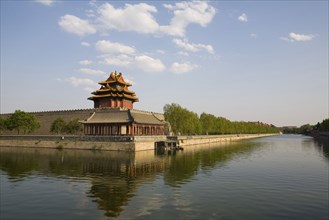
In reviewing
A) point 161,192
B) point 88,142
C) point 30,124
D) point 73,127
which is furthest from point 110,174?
point 30,124

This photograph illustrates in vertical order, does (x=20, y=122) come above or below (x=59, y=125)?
above

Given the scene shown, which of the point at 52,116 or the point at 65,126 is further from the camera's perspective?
the point at 52,116

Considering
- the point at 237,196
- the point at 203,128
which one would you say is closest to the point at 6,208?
the point at 237,196

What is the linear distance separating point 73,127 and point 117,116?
1536 cm

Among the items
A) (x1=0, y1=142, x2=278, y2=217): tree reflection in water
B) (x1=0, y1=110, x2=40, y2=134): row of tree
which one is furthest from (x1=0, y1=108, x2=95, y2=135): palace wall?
(x1=0, y1=142, x2=278, y2=217): tree reflection in water

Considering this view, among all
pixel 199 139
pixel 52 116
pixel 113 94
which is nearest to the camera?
pixel 113 94

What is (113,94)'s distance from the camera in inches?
3182

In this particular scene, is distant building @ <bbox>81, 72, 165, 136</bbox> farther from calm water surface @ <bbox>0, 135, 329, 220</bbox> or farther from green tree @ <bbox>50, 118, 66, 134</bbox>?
calm water surface @ <bbox>0, 135, 329, 220</bbox>

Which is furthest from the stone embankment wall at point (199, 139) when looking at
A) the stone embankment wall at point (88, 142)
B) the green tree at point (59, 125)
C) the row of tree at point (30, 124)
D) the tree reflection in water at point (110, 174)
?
the tree reflection in water at point (110, 174)

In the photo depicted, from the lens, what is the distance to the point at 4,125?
260ft

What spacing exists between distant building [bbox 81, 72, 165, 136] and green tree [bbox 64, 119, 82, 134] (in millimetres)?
6906

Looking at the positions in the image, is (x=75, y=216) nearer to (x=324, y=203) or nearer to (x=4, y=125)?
(x=324, y=203)

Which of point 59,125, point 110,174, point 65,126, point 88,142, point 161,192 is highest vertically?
point 59,125

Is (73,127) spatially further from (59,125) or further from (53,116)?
(53,116)
